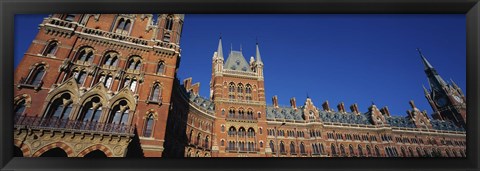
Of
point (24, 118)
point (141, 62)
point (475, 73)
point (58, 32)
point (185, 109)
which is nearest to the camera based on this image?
point (475, 73)

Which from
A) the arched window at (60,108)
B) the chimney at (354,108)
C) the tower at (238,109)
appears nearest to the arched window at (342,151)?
the chimney at (354,108)

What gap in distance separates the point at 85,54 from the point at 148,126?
688cm

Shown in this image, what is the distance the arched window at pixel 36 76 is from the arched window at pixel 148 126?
6.38 meters

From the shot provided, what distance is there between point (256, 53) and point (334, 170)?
112ft

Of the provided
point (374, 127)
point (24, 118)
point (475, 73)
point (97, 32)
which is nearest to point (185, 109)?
point (97, 32)

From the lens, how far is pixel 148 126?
1527 centimetres

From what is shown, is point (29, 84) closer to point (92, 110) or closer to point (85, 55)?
point (92, 110)

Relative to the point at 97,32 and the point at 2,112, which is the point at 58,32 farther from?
the point at 2,112

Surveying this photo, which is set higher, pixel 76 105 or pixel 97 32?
pixel 97 32

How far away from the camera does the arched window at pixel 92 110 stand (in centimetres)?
1352

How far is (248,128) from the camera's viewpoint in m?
30.3

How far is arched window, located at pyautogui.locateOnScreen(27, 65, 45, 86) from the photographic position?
13.1m

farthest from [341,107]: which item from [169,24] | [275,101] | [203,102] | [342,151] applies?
[169,24]

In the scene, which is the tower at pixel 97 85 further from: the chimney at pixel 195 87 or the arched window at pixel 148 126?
the chimney at pixel 195 87
